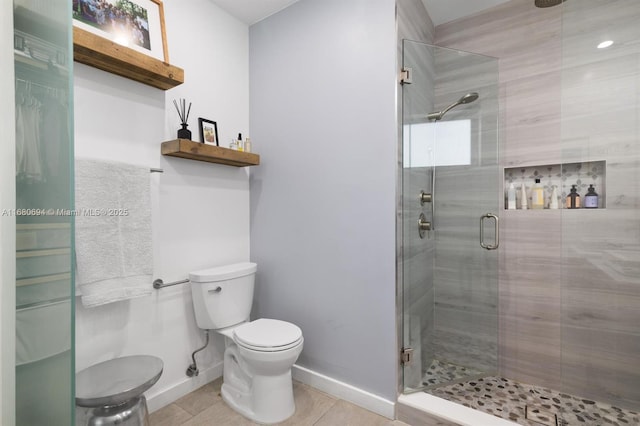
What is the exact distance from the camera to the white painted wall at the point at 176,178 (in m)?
1.56

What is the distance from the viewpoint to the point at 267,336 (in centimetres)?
171

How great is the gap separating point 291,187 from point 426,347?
1.37m

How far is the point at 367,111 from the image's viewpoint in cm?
181

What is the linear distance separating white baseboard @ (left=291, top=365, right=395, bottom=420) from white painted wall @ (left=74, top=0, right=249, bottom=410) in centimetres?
62

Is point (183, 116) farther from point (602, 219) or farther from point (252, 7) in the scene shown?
point (602, 219)

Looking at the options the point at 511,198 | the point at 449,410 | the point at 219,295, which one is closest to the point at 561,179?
the point at 511,198

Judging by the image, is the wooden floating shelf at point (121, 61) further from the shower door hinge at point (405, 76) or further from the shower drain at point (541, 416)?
the shower drain at point (541, 416)

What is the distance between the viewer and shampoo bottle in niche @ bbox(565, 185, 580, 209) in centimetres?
157

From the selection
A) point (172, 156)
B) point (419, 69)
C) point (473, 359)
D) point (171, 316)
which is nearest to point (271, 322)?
point (171, 316)

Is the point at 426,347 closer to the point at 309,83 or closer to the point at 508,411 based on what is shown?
the point at 508,411

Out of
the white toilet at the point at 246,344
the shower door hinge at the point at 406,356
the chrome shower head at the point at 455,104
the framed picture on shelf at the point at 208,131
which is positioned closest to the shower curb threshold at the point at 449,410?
the shower door hinge at the point at 406,356

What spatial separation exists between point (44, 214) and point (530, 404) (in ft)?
8.26

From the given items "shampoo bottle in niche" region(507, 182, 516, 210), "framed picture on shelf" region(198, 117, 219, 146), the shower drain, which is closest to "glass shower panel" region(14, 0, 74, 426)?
"framed picture on shelf" region(198, 117, 219, 146)

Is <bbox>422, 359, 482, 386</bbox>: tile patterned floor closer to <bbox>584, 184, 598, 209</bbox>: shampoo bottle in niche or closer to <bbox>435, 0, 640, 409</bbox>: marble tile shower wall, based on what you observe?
<bbox>435, 0, 640, 409</bbox>: marble tile shower wall
